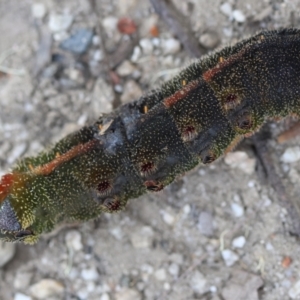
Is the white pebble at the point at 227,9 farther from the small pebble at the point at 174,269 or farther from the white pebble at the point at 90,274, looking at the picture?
the white pebble at the point at 90,274

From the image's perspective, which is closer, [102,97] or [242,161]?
Result: [242,161]

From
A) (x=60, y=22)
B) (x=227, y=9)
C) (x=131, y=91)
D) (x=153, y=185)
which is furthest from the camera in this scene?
(x=60, y=22)

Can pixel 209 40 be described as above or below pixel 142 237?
above

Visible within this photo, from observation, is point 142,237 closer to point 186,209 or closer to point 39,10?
point 186,209

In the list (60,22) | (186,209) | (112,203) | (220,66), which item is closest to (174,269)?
(186,209)

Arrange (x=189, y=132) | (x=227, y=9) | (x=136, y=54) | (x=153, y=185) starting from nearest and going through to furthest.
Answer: (x=189, y=132), (x=153, y=185), (x=227, y=9), (x=136, y=54)

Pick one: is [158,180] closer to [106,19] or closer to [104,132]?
[104,132]
